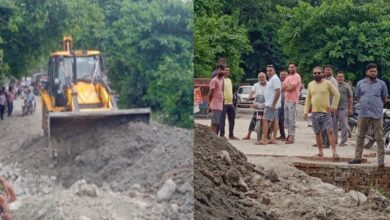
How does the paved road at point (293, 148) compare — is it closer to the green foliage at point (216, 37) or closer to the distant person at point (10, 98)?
the green foliage at point (216, 37)

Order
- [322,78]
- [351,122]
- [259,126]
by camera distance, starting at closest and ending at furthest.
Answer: [322,78], [259,126], [351,122]

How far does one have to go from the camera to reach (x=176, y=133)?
2434 millimetres

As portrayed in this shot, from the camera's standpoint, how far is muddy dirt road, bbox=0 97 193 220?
2.38 m

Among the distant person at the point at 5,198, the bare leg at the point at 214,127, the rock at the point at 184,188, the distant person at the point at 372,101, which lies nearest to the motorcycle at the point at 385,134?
the distant person at the point at 372,101

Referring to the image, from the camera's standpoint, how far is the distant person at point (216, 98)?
6868 mm

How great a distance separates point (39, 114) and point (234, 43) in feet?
26.8

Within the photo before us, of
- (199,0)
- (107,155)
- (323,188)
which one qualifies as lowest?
(323,188)

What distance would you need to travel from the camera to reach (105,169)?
2.43 m

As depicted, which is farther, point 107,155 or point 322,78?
point 322,78

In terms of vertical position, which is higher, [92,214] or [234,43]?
[234,43]

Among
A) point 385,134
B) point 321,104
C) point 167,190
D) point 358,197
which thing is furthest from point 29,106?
point 385,134

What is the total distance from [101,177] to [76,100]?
0.26 metres

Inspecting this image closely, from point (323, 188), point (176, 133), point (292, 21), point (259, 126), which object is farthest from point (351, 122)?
point (176, 133)

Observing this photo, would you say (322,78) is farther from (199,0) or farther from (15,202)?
(15,202)
